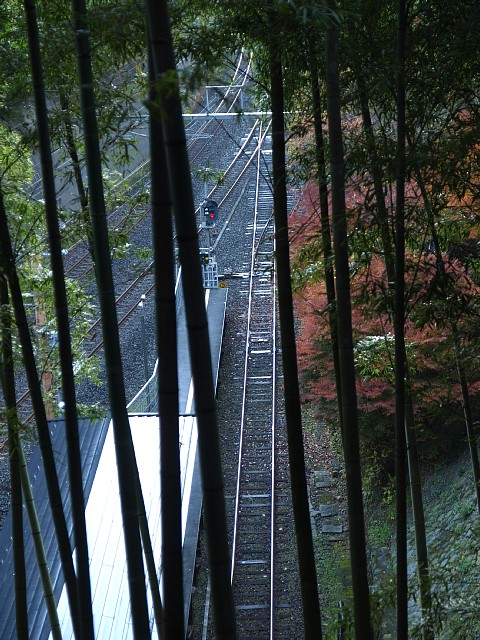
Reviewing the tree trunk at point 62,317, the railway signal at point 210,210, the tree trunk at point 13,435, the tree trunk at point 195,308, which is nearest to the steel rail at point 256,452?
the tree trunk at point 62,317

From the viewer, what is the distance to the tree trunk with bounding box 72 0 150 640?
282 centimetres

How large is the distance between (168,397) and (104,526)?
21.8ft

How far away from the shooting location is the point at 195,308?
2068mm

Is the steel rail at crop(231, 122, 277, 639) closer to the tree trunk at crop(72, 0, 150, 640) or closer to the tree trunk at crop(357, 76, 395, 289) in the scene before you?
the tree trunk at crop(357, 76, 395, 289)

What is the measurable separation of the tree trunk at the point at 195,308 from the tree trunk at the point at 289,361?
1554 mm

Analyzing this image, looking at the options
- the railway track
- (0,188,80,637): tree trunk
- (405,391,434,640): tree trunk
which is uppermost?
(0,188,80,637): tree trunk

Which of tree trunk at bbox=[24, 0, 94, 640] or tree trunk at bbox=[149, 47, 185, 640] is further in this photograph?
tree trunk at bbox=[24, 0, 94, 640]

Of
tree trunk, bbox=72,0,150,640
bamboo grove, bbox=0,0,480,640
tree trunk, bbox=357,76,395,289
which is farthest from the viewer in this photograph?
tree trunk, bbox=357,76,395,289

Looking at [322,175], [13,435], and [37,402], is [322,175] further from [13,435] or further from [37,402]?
[13,435]

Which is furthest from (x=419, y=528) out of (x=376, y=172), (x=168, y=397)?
(x=168, y=397)

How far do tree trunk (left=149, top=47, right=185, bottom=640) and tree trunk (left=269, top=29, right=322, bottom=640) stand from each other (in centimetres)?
142

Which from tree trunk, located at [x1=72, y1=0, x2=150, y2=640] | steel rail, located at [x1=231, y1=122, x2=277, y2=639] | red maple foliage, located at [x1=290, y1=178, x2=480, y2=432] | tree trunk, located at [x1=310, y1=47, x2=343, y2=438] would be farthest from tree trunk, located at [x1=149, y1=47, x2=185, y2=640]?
steel rail, located at [x1=231, y1=122, x2=277, y2=639]

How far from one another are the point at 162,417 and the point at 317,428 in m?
10.7

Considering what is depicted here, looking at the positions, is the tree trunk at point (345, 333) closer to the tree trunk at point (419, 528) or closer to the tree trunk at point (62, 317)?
the tree trunk at point (62, 317)
